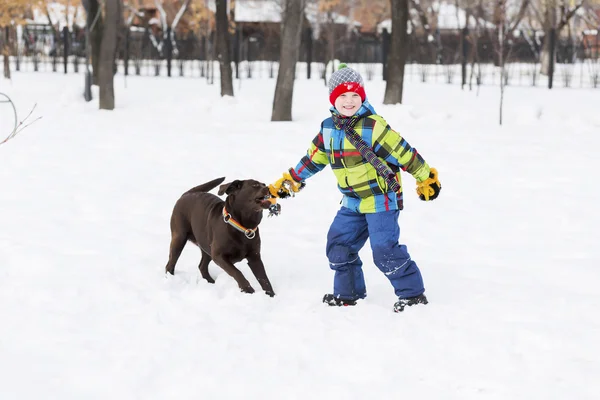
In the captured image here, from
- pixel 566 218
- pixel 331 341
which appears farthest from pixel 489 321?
pixel 566 218

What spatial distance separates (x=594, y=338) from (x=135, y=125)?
12162 millimetres

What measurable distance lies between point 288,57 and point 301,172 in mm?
11204

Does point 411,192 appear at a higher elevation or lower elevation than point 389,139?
lower

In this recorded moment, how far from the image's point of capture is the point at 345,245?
4.69m

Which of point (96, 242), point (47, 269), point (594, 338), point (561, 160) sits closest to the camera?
point (594, 338)

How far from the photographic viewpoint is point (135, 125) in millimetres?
15148

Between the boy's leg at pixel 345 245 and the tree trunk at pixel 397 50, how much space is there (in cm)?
1197

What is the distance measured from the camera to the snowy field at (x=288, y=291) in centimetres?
362

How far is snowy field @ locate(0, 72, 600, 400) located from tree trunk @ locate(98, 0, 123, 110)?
18.2 ft

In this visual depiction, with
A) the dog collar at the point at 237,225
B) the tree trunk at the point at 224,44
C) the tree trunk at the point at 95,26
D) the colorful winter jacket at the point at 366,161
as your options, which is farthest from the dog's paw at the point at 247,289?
the tree trunk at the point at 95,26

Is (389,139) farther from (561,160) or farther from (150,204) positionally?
(561,160)

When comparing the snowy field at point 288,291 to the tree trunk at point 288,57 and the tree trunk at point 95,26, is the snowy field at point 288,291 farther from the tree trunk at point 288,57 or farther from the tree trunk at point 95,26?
the tree trunk at point 95,26

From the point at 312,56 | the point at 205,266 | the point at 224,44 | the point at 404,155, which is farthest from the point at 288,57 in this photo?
the point at 312,56

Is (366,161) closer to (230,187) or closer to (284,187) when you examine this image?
(284,187)
